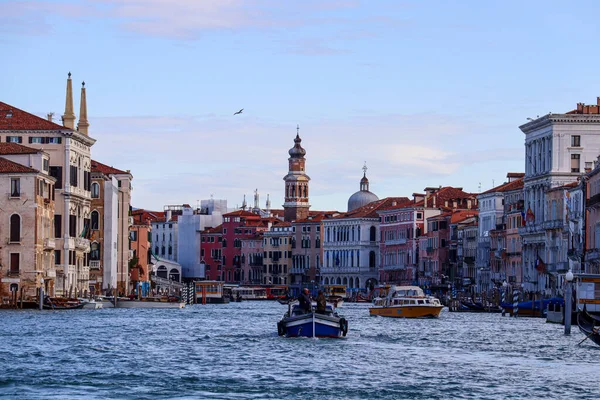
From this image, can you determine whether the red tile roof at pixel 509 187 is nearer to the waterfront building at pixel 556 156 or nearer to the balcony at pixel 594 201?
the waterfront building at pixel 556 156

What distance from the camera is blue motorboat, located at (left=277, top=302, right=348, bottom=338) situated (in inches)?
1524

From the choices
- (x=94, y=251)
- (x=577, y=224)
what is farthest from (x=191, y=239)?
(x=577, y=224)

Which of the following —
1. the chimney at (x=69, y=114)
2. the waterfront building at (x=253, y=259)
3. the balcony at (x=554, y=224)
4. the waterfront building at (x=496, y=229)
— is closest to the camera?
the balcony at (x=554, y=224)

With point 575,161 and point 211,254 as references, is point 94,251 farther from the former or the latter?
point 211,254

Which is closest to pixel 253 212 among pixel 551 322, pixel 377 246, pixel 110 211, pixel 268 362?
pixel 377 246

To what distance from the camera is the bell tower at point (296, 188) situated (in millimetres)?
151625

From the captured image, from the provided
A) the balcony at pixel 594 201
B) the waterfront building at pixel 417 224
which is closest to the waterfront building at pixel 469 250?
the waterfront building at pixel 417 224

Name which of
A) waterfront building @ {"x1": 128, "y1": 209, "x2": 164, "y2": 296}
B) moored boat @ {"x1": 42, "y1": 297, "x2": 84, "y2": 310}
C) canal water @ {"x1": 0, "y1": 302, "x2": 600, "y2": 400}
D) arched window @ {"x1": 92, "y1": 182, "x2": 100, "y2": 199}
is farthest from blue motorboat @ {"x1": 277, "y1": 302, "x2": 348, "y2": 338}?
waterfront building @ {"x1": 128, "y1": 209, "x2": 164, "y2": 296}

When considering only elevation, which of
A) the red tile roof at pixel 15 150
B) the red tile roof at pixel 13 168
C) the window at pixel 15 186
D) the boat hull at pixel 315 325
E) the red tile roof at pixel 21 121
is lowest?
the boat hull at pixel 315 325

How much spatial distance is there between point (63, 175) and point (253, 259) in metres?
73.0

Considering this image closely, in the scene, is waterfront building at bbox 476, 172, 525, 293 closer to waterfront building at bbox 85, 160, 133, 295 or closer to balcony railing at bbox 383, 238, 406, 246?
balcony railing at bbox 383, 238, 406, 246

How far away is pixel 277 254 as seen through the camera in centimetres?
15075

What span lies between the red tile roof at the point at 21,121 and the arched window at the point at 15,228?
10773 mm

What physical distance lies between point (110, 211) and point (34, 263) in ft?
62.2
